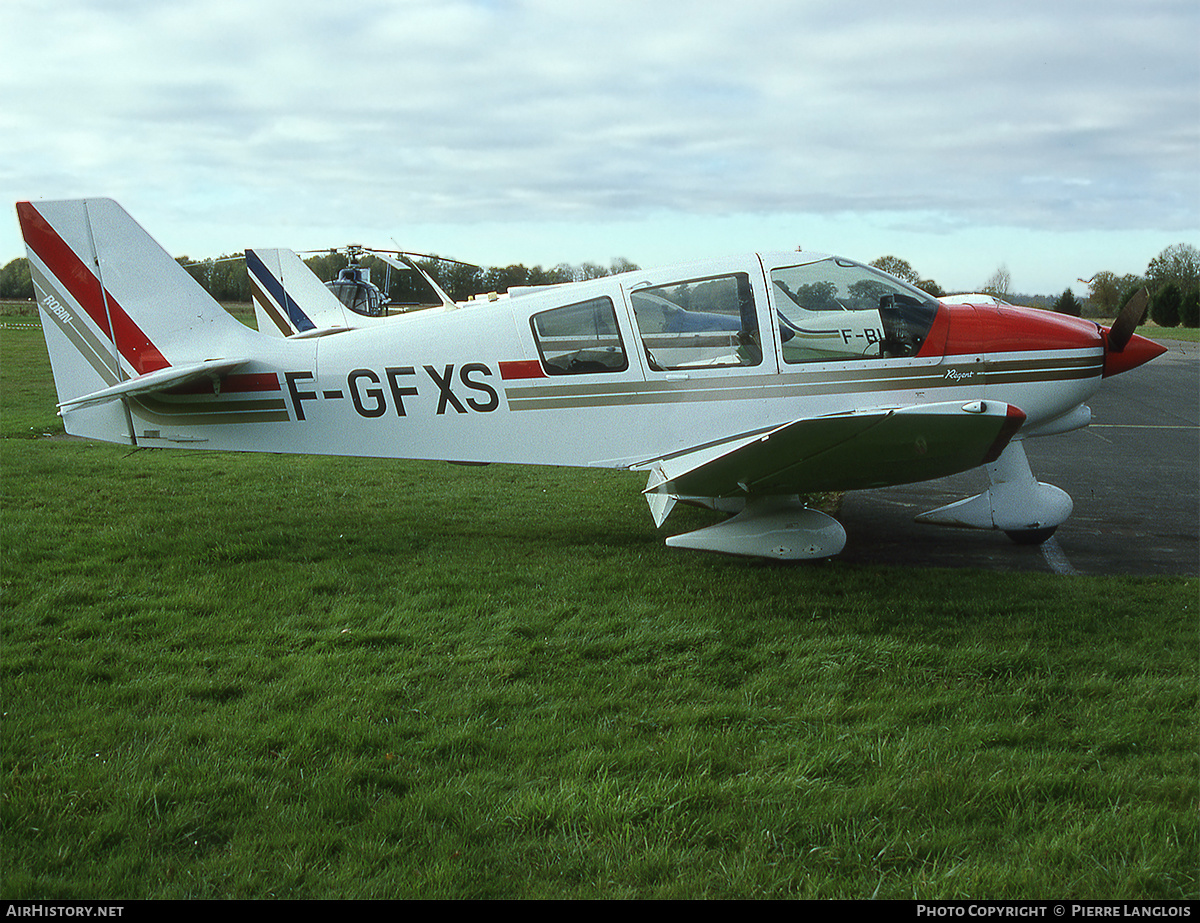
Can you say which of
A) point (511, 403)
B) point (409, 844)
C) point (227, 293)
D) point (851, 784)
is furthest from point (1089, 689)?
point (227, 293)

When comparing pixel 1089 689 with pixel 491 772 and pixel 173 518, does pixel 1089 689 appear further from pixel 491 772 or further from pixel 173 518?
pixel 173 518

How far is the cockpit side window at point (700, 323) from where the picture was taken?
6.03 meters

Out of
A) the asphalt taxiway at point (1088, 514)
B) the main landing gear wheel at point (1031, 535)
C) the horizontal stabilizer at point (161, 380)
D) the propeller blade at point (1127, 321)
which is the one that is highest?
the horizontal stabilizer at point (161, 380)

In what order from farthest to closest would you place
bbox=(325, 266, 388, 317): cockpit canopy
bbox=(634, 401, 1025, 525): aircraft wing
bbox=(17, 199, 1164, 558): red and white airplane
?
bbox=(325, 266, 388, 317): cockpit canopy < bbox=(17, 199, 1164, 558): red and white airplane < bbox=(634, 401, 1025, 525): aircraft wing

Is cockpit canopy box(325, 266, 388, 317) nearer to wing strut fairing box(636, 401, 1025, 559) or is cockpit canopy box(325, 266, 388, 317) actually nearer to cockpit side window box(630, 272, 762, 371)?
cockpit side window box(630, 272, 762, 371)

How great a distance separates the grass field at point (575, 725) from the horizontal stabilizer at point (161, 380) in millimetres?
1119

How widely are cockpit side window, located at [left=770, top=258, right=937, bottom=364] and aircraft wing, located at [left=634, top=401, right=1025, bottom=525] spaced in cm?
75

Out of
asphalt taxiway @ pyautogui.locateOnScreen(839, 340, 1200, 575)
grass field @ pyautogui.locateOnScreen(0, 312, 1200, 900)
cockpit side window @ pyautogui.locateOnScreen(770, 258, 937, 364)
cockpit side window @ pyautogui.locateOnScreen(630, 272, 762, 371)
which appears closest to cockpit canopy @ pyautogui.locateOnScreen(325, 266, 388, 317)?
asphalt taxiway @ pyautogui.locateOnScreen(839, 340, 1200, 575)

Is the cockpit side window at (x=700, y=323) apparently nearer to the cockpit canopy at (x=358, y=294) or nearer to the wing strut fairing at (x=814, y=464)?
the wing strut fairing at (x=814, y=464)

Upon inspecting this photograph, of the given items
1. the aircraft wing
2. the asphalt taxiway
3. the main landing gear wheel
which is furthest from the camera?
the main landing gear wheel

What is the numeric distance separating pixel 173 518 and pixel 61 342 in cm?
169

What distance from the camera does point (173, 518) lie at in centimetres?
734

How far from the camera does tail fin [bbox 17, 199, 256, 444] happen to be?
21.6 ft

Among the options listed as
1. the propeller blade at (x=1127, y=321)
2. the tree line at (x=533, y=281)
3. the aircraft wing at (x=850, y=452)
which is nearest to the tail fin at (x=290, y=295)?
the tree line at (x=533, y=281)
